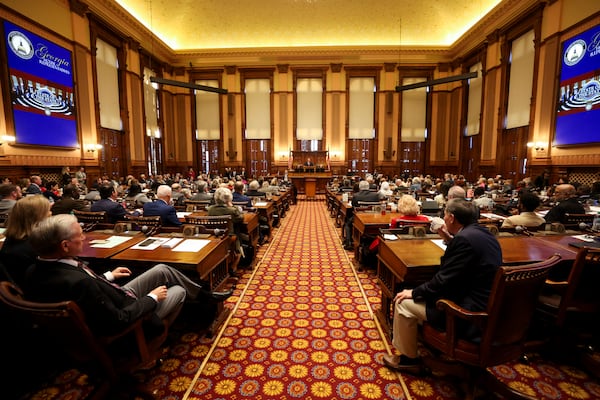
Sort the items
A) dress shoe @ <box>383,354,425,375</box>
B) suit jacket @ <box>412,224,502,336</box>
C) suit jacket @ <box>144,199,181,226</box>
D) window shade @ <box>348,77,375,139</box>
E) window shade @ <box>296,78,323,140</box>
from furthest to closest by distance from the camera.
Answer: window shade @ <box>296,78,323,140</box>, window shade @ <box>348,77,375,139</box>, suit jacket @ <box>144,199,181,226</box>, dress shoe @ <box>383,354,425,375</box>, suit jacket @ <box>412,224,502,336</box>

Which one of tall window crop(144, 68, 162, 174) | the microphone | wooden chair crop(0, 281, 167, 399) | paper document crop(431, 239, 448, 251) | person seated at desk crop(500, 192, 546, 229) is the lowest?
wooden chair crop(0, 281, 167, 399)

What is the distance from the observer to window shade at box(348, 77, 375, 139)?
16703 millimetres

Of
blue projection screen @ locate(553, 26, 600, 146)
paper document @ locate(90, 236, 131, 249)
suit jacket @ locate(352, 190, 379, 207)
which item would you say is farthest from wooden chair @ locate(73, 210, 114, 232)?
blue projection screen @ locate(553, 26, 600, 146)

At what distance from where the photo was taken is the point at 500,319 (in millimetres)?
1733

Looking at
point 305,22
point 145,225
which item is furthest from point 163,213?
point 305,22

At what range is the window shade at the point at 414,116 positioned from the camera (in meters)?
16.7

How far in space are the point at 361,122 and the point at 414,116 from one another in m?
2.83

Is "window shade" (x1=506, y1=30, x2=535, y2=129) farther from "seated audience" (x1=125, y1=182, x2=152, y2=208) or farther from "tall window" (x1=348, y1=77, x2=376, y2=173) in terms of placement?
"seated audience" (x1=125, y1=182, x2=152, y2=208)

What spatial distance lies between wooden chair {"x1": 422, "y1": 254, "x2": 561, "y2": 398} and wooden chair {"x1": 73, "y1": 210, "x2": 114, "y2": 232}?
3425 millimetres

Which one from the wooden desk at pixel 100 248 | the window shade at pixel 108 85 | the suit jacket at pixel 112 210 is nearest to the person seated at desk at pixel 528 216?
the wooden desk at pixel 100 248

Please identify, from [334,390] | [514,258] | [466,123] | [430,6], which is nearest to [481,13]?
[430,6]

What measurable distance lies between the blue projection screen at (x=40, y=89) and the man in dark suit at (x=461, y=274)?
1071cm

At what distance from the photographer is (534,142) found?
10.5 metres

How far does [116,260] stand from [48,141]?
9288mm
